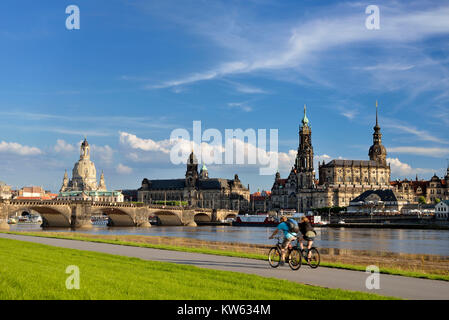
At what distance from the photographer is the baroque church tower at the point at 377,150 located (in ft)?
589

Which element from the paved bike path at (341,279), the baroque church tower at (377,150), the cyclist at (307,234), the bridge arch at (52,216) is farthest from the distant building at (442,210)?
the paved bike path at (341,279)

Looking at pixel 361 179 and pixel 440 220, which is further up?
pixel 361 179

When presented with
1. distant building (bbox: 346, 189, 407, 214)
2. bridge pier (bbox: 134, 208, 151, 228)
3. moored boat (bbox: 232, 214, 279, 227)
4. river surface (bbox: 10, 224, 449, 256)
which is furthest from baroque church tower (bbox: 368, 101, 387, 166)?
bridge pier (bbox: 134, 208, 151, 228)

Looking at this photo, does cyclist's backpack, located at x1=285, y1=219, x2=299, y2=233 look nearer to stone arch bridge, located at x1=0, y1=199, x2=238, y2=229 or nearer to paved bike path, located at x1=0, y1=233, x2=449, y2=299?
paved bike path, located at x1=0, y1=233, x2=449, y2=299

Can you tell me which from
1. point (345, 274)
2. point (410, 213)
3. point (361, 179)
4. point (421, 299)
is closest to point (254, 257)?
point (345, 274)

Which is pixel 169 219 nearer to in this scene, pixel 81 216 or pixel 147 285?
pixel 81 216

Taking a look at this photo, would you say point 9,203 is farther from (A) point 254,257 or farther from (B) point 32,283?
(B) point 32,283

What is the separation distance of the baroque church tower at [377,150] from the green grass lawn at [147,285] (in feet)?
572

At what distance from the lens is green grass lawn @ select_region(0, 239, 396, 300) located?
9.57m

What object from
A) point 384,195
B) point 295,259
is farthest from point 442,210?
point 295,259

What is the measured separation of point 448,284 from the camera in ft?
41.0
